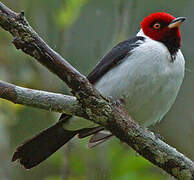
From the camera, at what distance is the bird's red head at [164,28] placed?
415 centimetres

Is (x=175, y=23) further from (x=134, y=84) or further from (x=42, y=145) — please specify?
(x=42, y=145)

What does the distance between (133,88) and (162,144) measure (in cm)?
66

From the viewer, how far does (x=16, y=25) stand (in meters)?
2.74

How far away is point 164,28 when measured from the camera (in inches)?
168

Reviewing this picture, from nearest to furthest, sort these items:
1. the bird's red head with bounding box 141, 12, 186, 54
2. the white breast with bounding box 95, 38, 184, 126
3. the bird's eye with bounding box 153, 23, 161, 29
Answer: the white breast with bounding box 95, 38, 184, 126 → the bird's red head with bounding box 141, 12, 186, 54 → the bird's eye with bounding box 153, 23, 161, 29

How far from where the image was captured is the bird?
377 cm

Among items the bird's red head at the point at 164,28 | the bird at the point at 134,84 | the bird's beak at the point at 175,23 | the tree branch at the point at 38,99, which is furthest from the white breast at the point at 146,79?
the tree branch at the point at 38,99

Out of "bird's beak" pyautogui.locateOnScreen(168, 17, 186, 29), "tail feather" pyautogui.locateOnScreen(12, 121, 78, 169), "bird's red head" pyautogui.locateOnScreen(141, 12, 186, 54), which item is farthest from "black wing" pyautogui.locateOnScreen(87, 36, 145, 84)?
"tail feather" pyautogui.locateOnScreen(12, 121, 78, 169)

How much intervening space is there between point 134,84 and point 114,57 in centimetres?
33

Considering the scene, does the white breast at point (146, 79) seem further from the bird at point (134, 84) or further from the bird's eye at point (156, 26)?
the bird's eye at point (156, 26)

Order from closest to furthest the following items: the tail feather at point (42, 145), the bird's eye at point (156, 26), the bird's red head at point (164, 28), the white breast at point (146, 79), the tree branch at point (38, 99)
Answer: the tree branch at point (38, 99) < the white breast at point (146, 79) < the tail feather at point (42, 145) < the bird's red head at point (164, 28) < the bird's eye at point (156, 26)

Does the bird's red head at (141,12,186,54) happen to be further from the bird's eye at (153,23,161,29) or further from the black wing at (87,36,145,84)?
the black wing at (87,36,145,84)

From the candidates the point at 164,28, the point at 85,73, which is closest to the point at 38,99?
the point at 164,28

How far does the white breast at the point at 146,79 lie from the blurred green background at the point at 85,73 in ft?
1.67
